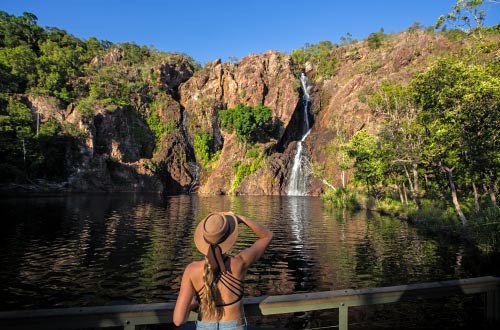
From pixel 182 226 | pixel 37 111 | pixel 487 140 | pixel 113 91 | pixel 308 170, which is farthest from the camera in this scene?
pixel 113 91

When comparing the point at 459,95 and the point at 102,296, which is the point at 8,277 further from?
the point at 459,95

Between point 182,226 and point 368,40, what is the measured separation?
386 ft

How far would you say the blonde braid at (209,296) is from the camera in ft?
13.4

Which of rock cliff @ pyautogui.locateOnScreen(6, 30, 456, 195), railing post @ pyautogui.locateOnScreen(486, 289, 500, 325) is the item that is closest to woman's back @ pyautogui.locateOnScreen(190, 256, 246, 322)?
railing post @ pyautogui.locateOnScreen(486, 289, 500, 325)

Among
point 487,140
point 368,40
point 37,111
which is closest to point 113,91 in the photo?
point 37,111

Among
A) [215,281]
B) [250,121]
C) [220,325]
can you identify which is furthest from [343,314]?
[250,121]

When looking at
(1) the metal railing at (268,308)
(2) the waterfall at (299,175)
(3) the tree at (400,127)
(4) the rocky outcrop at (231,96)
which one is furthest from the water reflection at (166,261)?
(4) the rocky outcrop at (231,96)

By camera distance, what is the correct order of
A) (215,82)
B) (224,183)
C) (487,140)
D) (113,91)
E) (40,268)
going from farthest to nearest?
1. (215,82)
2. (113,91)
3. (224,183)
4. (487,140)
5. (40,268)

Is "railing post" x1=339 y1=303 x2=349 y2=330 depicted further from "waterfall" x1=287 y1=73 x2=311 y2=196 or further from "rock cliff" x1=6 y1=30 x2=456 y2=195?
"waterfall" x1=287 y1=73 x2=311 y2=196

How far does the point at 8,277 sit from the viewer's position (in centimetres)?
1627

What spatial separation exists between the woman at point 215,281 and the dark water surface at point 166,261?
10372 mm

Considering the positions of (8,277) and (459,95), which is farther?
(459,95)

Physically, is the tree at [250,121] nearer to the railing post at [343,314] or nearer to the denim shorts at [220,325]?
the railing post at [343,314]

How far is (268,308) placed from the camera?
16.0ft
